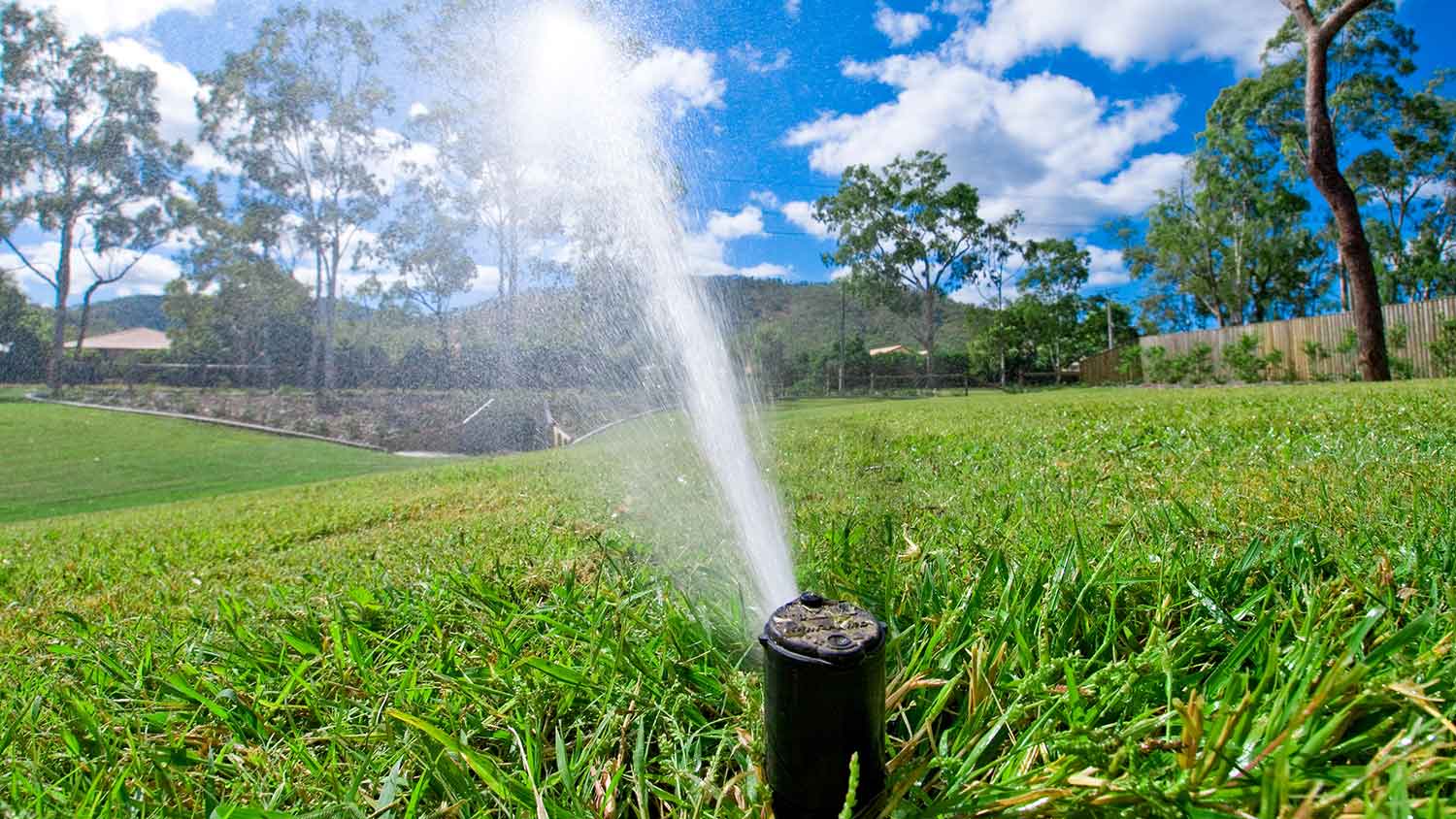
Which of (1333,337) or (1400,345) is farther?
(1333,337)

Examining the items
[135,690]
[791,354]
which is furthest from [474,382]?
[791,354]

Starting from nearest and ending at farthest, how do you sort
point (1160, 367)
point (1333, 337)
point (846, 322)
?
point (1333, 337), point (1160, 367), point (846, 322)

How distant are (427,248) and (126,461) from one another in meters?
4.41

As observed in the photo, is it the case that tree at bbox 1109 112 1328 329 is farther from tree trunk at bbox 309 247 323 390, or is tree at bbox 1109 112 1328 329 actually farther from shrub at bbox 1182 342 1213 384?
tree trunk at bbox 309 247 323 390

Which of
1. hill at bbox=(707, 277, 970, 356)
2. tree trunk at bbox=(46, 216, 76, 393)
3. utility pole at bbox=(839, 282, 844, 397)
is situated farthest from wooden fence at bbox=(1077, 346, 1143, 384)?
tree trunk at bbox=(46, 216, 76, 393)

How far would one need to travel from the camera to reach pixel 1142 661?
2.84 feet

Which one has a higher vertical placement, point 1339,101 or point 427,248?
point 1339,101

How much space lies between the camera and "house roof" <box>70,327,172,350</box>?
8.70m

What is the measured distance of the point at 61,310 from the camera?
7.51m

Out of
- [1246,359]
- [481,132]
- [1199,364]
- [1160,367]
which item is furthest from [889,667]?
[1160,367]

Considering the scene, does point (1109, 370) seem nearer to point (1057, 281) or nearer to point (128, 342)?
point (1057, 281)

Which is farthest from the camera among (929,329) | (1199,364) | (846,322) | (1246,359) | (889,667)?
(846,322)

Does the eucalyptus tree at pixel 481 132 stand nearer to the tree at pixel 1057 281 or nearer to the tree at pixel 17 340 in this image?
the tree at pixel 17 340

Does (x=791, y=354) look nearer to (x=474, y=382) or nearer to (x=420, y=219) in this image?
(x=474, y=382)
